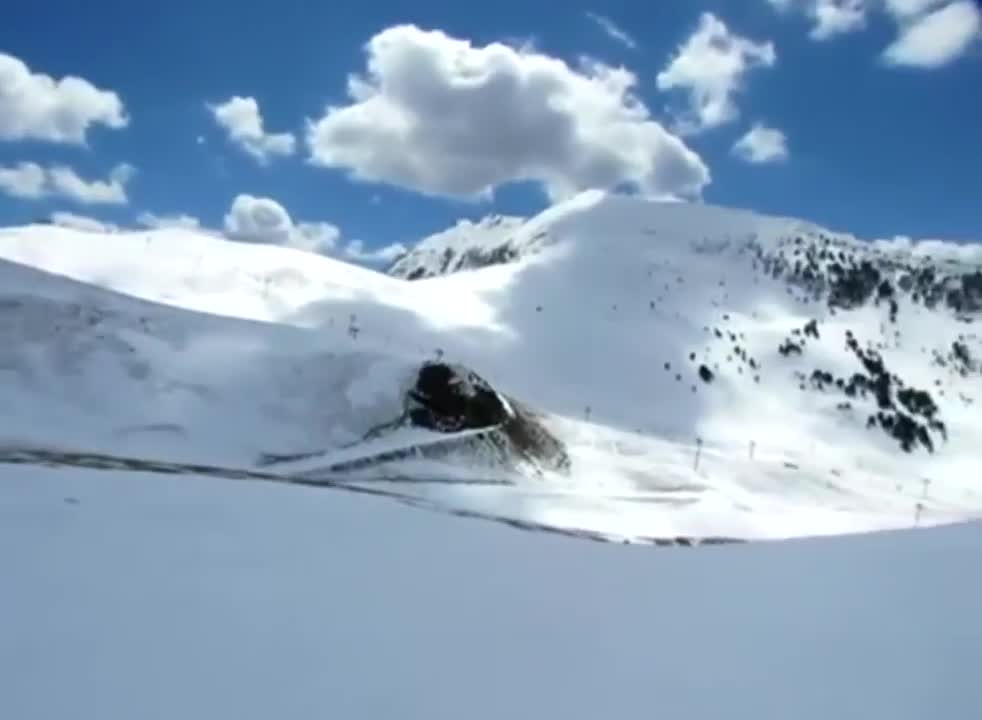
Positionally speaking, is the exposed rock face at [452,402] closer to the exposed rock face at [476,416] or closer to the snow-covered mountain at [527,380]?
the exposed rock face at [476,416]

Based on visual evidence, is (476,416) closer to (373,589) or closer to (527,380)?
(373,589)

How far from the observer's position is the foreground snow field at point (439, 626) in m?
4.91

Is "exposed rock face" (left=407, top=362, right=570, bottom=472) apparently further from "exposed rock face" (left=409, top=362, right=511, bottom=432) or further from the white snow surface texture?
the white snow surface texture

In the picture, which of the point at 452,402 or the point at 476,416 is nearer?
the point at 452,402

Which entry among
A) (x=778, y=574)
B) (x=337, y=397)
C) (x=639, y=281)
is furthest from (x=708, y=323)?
(x=778, y=574)

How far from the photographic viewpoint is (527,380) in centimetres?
8638

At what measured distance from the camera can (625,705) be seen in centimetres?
515

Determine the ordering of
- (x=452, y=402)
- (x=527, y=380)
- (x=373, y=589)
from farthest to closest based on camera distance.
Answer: (x=527, y=380)
(x=452, y=402)
(x=373, y=589)

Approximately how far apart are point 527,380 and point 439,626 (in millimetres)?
80143

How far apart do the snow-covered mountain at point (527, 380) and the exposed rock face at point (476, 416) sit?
68 centimetres

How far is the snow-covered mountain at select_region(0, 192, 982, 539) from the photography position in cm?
3089

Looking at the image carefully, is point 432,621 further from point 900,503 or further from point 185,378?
point 900,503

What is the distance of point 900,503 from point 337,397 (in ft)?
118

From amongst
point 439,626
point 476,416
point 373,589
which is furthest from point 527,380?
point 439,626
